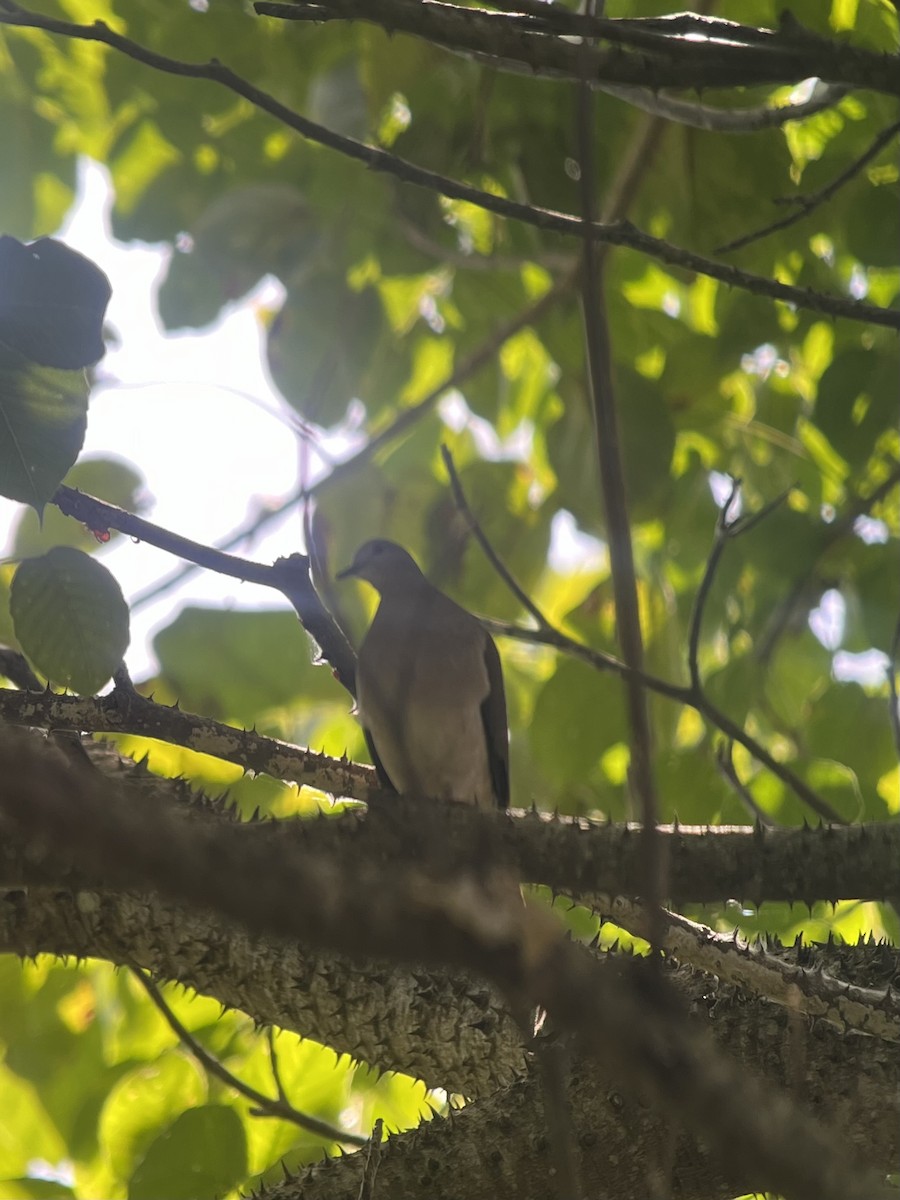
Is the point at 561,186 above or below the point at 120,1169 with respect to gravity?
above

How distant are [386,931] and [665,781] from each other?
2.48 metres

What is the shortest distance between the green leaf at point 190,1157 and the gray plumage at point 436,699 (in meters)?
1.18

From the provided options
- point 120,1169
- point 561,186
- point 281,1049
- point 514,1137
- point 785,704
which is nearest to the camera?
point 514,1137

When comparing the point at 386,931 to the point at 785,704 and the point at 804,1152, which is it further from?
the point at 785,704

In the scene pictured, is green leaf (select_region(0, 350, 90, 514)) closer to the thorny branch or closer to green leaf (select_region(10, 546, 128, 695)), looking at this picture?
green leaf (select_region(10, 546, 128, 695))

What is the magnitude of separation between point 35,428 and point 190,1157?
1786 millimetres

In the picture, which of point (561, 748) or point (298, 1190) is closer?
point (298, 1190)

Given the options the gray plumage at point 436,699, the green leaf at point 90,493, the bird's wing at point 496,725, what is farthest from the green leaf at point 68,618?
the bird's wing at point 496,725

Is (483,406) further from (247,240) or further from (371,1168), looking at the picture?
(371,1168)

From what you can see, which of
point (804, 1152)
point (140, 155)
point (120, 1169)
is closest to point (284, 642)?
point (120, 1169)

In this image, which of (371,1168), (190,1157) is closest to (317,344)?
(190,1157)

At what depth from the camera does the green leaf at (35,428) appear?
200 cm

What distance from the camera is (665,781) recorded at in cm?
312

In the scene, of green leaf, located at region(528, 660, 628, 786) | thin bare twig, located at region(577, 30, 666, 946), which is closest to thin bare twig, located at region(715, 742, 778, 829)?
green leaf, located at region(528, 660, 628, 786)
